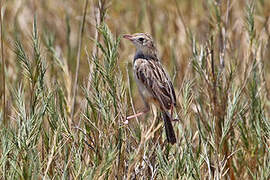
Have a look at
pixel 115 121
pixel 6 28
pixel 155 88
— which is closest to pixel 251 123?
pixel 155 88

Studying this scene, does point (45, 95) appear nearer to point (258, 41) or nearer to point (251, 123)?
point (251, 123)

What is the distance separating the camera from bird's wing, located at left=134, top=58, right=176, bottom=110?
4.36 meters

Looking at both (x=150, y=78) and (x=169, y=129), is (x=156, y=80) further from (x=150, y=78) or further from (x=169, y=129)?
(x=169, y=129)

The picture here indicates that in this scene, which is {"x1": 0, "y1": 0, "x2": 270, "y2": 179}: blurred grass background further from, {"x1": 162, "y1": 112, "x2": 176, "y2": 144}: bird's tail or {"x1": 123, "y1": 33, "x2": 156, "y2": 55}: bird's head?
{"x1": 123, "y1": 33, "x2": 156, "y2": 55}: bird's head

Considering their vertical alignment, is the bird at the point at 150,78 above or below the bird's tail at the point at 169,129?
above

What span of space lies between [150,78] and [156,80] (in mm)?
57

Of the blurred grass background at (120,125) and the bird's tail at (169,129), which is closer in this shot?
the blurred grass background at (120,125)

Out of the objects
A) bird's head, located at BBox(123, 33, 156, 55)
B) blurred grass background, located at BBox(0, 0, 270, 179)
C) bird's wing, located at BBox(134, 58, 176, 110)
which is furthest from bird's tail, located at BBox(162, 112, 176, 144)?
bird's head, located at BBox(123, 33, 156, 55)

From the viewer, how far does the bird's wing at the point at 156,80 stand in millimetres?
4359

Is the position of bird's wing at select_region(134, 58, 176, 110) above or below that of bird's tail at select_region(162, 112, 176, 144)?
above

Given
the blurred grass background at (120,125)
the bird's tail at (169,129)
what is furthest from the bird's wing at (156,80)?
the bird's tail at (169,129)

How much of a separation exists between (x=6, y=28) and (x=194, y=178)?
3995 millimetres

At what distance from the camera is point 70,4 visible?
24.2ft

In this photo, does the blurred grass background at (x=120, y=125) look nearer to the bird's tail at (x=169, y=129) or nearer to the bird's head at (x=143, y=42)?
the bird's tail at (x=169, y=129)
